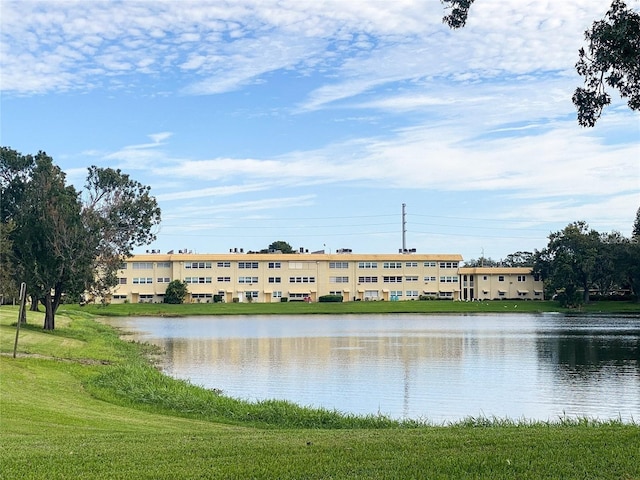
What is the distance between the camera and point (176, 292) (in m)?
103

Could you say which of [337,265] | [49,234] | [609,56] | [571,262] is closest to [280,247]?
[337,265]

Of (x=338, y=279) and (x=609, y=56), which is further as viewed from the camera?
(x=338, y=279)

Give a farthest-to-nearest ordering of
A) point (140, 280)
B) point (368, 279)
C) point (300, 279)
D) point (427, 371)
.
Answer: point (368, 279) < point (300, 279) < point (140, 280) < point (427, 371)

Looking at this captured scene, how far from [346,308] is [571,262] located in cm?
2828

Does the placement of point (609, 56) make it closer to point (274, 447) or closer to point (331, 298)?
point (274, 447)

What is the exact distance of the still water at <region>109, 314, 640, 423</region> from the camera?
21.3 metres

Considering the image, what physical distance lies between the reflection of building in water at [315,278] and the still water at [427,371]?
59.1 m

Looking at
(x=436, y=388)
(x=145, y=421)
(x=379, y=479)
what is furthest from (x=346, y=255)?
(x=379, y=479)

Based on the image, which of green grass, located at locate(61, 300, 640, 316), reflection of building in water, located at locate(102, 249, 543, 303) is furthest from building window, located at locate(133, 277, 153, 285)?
green grass, located at locate(61, 300, 640, 316)

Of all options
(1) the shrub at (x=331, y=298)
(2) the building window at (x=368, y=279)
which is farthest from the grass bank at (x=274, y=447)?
(2) the building window at (x=368, y=279)

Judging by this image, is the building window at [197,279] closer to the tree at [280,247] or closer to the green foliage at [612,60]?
the tree at [280,247]

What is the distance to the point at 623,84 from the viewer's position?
39.9 feet

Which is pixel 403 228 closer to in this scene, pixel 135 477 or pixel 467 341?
pixel 467 341

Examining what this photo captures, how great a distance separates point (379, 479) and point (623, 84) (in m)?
7.46
